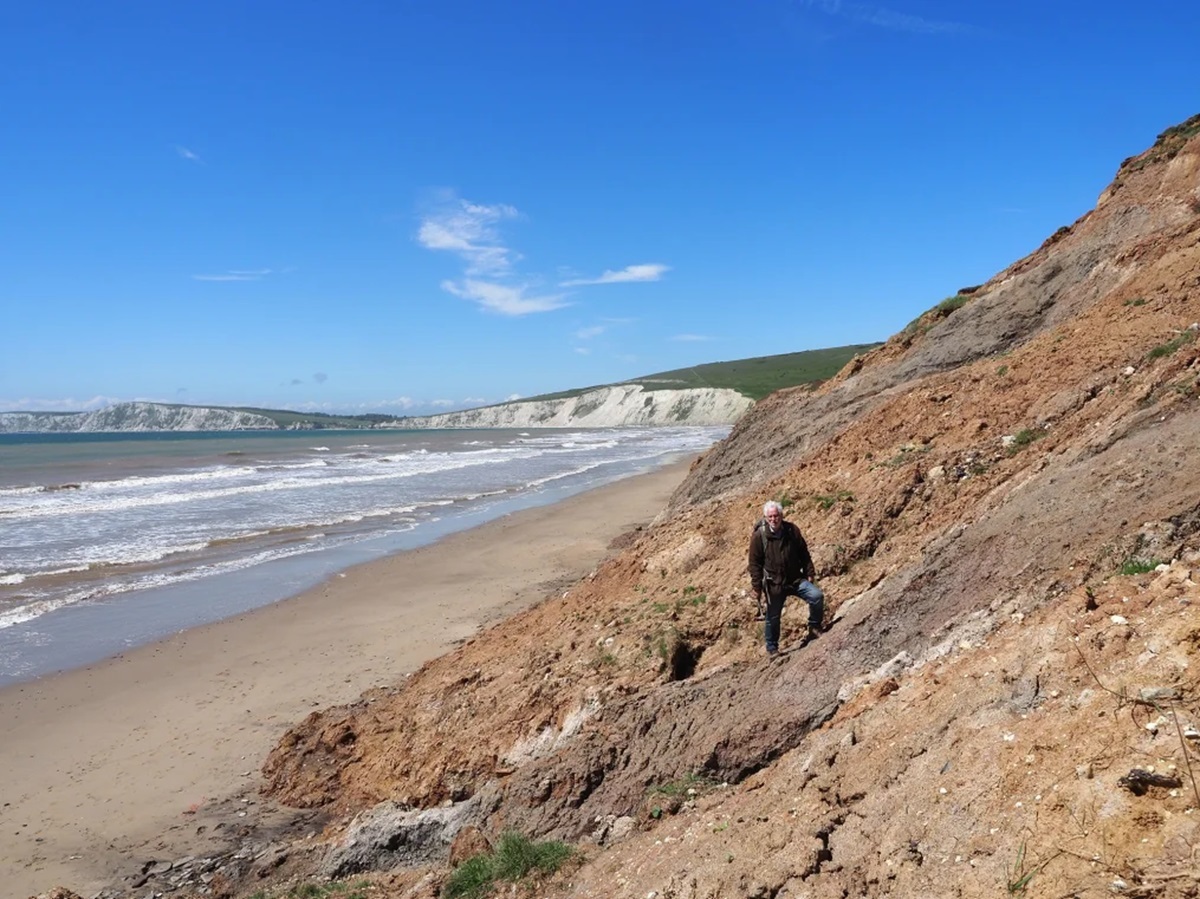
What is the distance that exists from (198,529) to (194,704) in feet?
55.8

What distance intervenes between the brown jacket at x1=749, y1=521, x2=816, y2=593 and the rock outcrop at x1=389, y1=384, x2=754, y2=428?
11340cm

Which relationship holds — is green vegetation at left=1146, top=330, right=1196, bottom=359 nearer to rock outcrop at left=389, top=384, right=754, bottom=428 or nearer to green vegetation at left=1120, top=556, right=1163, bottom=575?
green vegetation at left=1120, top=556, right=1163, bottom=575

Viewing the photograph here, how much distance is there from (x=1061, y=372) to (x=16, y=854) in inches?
535

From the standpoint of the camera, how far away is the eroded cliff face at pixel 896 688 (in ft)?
12.2

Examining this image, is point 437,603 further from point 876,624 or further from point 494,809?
point 876,624

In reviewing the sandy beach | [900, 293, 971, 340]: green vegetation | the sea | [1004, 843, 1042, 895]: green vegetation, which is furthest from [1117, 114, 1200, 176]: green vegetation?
the sea

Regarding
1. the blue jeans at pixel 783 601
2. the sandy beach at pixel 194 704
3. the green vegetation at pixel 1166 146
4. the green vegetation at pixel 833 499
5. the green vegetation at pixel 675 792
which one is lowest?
the sandy beach at pixel 194 704

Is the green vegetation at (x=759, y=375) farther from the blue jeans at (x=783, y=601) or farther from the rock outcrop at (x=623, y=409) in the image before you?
the blue jeans at (x=783, y=601)

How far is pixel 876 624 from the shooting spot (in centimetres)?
659

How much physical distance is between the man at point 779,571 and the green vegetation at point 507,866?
9.17 ft

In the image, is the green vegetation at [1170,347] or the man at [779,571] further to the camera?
the green vegetation at [1170,347]

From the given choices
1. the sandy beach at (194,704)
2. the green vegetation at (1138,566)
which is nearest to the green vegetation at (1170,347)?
the green vegetation at (1138,566)

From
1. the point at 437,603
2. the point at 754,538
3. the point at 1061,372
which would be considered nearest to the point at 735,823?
the point at 754,538

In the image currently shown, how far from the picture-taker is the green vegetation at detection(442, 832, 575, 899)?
17.9 feet
